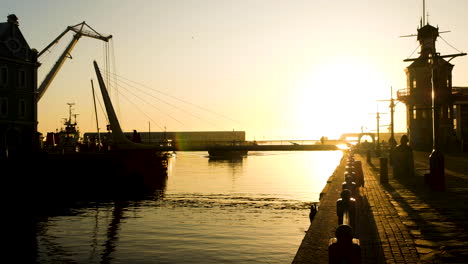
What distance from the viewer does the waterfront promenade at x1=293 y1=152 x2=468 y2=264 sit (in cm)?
1002

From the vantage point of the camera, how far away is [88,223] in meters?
32.0

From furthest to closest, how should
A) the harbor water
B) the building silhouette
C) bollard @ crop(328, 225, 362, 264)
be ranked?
1. the building silhouette
2. the harbor water
3. bollard @ crop(328, 225, 362, 264)

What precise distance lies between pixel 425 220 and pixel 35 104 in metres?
61.0

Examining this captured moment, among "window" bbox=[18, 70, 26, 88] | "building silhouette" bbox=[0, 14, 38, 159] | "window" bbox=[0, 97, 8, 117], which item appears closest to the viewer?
"window" bbox=[0, 97, 8, 117]

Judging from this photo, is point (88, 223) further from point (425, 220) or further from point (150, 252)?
point (425, 220)

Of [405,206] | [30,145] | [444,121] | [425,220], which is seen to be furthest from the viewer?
[444,121]

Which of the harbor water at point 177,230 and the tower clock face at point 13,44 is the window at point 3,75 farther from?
the harbor water at point 177,230

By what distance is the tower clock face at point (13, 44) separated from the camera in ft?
204

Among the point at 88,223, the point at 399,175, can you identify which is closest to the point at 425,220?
the point at 399,175

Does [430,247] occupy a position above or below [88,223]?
above

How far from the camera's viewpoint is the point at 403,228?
13.1 meters

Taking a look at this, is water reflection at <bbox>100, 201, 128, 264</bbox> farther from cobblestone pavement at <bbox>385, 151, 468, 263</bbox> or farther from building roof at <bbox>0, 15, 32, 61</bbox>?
building roof at <bbox>0, 15, 32, 61</bbox>

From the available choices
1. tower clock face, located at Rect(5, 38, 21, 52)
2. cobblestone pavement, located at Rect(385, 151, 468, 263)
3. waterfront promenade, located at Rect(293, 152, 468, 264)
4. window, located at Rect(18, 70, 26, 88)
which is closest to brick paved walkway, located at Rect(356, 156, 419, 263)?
waterfront promenade, located at Rect(293, 152, 468, 264)

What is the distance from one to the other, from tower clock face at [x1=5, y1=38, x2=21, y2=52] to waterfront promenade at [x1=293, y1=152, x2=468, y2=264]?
172ft
